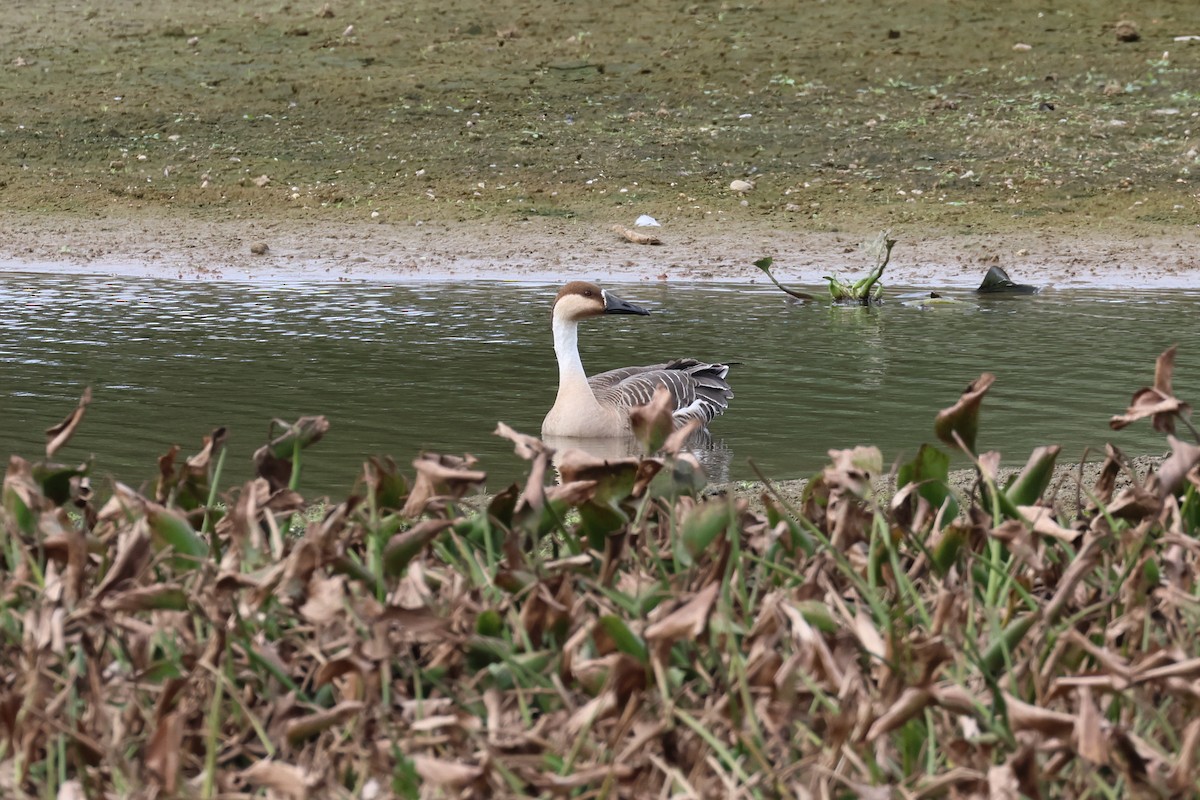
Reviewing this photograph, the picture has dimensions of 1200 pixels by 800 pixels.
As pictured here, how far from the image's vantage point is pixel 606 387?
903 cm

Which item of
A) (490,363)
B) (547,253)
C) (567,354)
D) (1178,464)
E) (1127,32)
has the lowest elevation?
(490,363)

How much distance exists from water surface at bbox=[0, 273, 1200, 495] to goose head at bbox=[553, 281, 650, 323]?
484 mm

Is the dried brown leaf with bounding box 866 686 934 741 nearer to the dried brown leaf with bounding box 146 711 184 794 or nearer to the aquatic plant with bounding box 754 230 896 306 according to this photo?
the dried brown leaf with bounding box 146 711 184 794

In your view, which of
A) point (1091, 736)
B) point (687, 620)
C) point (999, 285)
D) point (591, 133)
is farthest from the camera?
point (591, 133)

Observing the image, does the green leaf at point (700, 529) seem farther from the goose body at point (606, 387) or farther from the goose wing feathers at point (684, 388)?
the goose wing feathers at point (684, 388)

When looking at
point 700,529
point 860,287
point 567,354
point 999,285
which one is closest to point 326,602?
point 700,529

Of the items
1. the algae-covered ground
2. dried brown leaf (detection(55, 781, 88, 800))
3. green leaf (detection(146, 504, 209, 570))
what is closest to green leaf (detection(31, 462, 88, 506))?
green leaf (detection(146, 504, 209, 570))

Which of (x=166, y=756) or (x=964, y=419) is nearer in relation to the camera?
(x=166, y=756)

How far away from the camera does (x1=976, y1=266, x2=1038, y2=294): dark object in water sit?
42.7ft

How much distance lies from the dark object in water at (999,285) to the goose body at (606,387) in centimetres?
447

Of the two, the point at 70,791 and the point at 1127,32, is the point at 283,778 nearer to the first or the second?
the point at 70,791

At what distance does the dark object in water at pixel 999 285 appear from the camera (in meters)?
13.0

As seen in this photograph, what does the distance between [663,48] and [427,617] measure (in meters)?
19.2

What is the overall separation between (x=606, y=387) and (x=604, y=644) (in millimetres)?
6447
